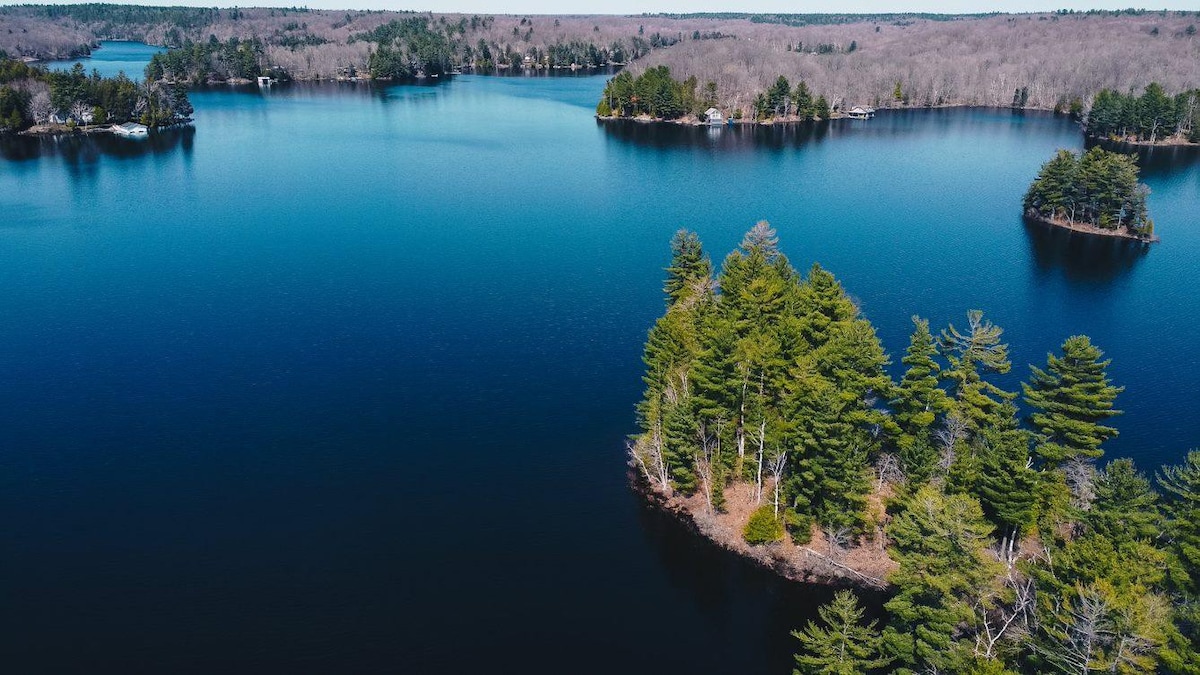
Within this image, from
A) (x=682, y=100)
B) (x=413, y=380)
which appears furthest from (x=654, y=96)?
(x=413, y=380)

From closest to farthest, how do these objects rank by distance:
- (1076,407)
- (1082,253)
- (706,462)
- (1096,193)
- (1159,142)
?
(1076,407) < (706,462) < (1082,253) < (1096,193) < (1159,142)

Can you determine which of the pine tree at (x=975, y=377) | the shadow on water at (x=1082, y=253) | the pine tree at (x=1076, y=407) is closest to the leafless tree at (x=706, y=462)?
the pine tree at (x=975, y=377)

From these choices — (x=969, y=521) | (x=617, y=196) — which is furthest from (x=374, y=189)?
(x=969, y=521)

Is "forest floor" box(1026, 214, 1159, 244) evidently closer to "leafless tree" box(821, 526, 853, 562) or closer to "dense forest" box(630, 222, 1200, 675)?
"dense forest" box(630, 222, 1200, 675)

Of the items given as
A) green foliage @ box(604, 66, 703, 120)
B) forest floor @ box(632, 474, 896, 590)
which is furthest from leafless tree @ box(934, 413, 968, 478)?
green foliage @ box(604, 66, 703, 120)

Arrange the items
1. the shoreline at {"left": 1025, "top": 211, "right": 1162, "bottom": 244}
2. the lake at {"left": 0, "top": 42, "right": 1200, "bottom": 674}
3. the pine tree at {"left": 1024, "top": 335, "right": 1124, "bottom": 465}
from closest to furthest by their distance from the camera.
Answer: the pine tree at {"left": 1024, "top": 335, "right": 1124, "bottom": 465} → the lake at {"left": 0, "top": 42, "right": 1200, "bottom": 674} → the shoreline at {"left": 1025, "top": 211, "right": 1162, "bottom": 244}

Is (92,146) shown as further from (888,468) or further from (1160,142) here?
(1160,142)
